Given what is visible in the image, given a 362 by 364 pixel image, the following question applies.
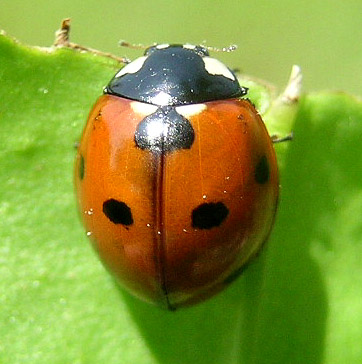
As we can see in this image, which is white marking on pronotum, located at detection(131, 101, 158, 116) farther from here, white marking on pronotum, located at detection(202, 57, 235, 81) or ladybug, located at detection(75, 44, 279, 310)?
white marking on pronotum, located at detection(202, 57, 235, 81)

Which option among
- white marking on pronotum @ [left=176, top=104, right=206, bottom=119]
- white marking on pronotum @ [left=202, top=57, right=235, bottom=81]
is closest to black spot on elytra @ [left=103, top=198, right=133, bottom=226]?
white marking on pronotum @ [left=176, top=104, right=206, bottom=119]

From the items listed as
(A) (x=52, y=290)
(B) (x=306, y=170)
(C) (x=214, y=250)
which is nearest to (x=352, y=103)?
(B) (x=306, y=170)

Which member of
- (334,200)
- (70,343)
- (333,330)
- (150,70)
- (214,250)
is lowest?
(70,343)

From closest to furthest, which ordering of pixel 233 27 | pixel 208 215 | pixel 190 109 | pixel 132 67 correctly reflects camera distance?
pixel 208 215, pixel 190 109, pixel 132 67, pixel 233 27

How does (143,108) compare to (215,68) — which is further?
(215,68)

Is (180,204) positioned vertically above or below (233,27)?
above

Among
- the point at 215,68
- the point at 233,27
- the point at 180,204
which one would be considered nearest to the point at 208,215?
the point at 180,204

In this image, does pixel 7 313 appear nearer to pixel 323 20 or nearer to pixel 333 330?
pixel 333 330

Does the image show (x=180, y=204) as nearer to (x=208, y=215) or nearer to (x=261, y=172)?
(x=208, y=215)
